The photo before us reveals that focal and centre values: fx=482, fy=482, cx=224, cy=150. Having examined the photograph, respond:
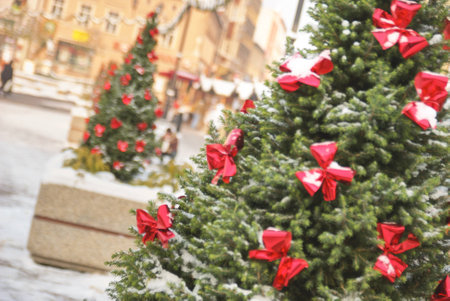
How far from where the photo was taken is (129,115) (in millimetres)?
5863

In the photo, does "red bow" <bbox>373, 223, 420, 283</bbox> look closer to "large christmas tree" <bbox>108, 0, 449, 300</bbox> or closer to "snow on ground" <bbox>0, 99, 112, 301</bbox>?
"large christmas tree" <bbox>108, 0, 449, 300</bbox>

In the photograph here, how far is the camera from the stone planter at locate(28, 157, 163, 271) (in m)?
5.05

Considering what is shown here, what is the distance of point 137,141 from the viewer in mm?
5809

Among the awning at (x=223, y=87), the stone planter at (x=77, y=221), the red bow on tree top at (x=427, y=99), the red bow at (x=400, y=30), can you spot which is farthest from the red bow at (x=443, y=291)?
the awning at (x=223, y=87)

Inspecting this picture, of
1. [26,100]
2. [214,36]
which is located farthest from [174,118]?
[214,36]

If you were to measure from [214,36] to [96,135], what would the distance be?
45.8 meters

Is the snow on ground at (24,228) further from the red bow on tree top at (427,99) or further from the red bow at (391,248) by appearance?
the red bow on tree top at (427,99)

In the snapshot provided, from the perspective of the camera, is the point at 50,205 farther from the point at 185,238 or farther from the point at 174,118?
the point at 174,118

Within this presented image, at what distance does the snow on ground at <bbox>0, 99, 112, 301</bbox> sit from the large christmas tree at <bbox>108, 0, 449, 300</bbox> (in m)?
1.16

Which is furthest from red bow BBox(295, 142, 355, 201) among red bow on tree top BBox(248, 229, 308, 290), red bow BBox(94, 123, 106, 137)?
red bow BBox(94, 123, 106, 137)

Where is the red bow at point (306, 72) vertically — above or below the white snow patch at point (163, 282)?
above

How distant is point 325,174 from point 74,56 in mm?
43564

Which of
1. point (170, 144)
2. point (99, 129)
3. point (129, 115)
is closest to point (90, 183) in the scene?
point (99, 129)

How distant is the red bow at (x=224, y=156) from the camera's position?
80.7 inches
